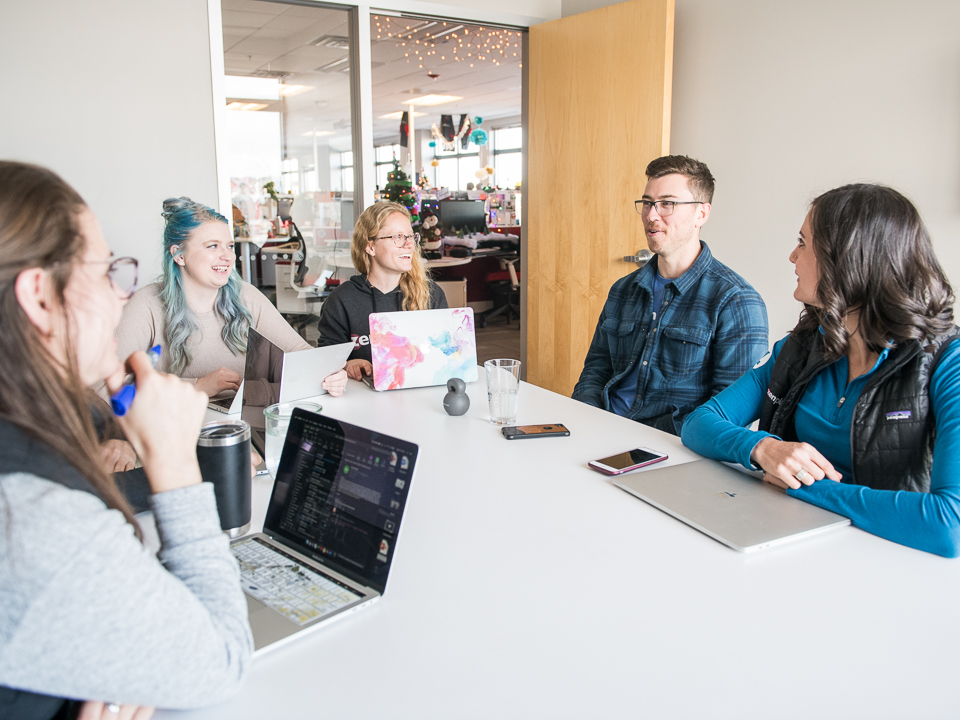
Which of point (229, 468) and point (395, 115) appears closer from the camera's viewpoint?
point (229, 468)

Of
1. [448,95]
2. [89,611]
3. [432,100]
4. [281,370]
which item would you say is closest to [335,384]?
[281,370]

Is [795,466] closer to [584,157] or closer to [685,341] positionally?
[685,341]

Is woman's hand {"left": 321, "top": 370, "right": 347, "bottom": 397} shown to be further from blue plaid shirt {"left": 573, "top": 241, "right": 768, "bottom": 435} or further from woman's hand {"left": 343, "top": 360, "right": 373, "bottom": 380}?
blue plaid shirt {"left": 573, "top": 241, "right": 768, "bottom": 435}

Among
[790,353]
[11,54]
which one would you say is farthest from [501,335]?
[790,353]

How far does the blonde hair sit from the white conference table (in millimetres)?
1489

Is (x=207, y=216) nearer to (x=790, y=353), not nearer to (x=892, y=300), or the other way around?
(x=790, y=353)

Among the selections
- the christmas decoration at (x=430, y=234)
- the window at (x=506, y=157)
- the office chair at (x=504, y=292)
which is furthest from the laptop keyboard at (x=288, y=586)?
the window at (x=506, y=157)

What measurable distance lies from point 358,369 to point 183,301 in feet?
1.87

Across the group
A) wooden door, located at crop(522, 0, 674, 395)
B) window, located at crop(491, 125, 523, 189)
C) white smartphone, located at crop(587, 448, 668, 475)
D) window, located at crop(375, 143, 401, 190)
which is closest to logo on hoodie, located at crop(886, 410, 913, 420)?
white smartphone, located at crop(587, 448, 668, 475)

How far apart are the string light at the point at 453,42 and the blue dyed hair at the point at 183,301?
13.8 feet

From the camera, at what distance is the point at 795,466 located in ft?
4.08

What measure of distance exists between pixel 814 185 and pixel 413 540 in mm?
2557

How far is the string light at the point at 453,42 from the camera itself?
6359 mm

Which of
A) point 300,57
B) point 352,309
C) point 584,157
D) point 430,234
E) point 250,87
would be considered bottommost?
point 352,309
